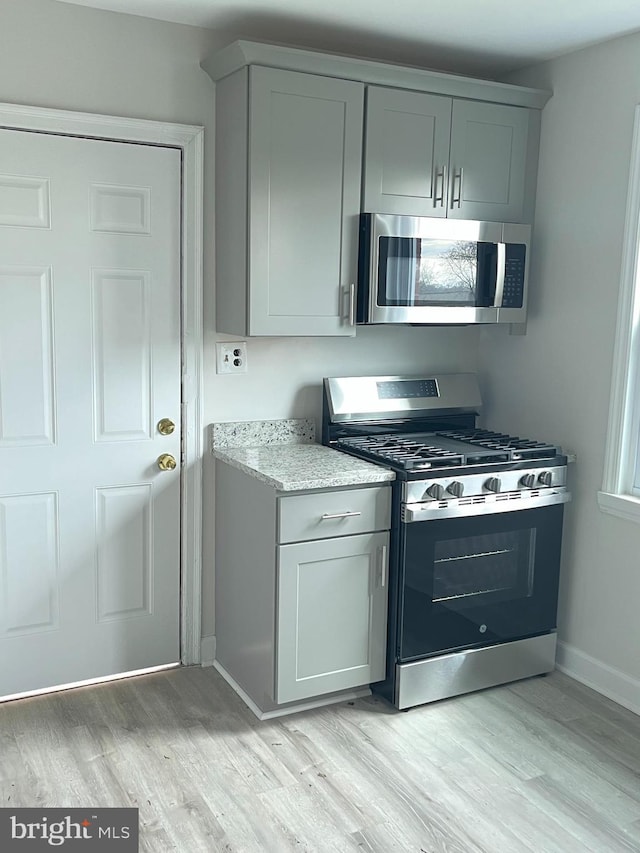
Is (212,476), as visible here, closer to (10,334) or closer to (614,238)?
(10,334)

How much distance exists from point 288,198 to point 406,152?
501mm

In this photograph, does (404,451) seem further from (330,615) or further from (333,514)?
(330,615)

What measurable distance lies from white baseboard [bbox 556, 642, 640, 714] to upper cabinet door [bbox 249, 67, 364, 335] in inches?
62.7

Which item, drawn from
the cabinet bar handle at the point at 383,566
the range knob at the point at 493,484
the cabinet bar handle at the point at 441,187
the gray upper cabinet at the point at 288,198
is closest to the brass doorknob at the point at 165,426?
the gray upper cabinet at the point at 288,198

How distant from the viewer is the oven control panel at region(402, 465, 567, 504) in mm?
2879

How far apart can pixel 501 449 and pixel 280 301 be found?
99cm

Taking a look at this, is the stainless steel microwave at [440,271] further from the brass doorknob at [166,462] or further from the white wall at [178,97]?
the brass doorknob at [166,462]

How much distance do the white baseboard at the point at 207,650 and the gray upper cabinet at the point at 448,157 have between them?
69.3 inches

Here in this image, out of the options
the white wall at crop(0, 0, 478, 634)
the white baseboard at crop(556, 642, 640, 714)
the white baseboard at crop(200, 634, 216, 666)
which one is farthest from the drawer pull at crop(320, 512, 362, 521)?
the white baseboard at crop(556, 642, 640, 714)

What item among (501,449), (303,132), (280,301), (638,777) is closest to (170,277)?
(280,301)

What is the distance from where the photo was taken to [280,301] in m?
2.92

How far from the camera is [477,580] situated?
10.1ft

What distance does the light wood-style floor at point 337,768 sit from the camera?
2.32m

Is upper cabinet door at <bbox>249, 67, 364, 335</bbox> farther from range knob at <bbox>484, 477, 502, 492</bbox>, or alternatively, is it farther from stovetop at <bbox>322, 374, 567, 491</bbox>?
range knob at <bbox>484, 477, 502, 492</bbox>
